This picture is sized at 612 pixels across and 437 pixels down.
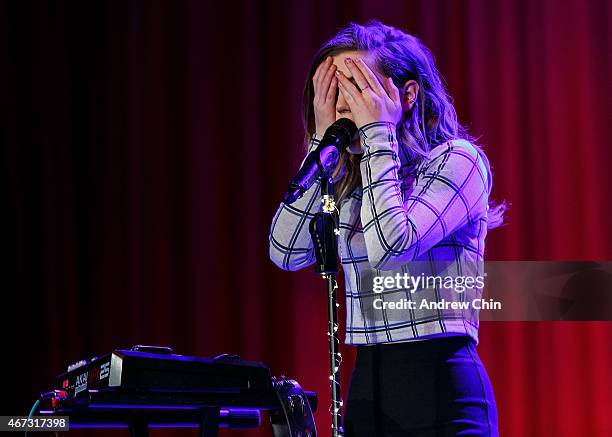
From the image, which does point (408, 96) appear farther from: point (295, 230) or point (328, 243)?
point (328, 243)

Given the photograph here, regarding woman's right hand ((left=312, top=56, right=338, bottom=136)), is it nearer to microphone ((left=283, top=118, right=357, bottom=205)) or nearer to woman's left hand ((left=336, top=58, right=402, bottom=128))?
woman's left hand ((left=336, top=58, right=402, bottom=128))

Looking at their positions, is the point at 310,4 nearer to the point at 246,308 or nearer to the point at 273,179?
the point at 273,179

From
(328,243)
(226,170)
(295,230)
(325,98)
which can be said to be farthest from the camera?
(226,170)

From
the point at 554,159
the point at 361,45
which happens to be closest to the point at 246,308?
the point at 554,159

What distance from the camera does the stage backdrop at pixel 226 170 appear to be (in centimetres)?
345

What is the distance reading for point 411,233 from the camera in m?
1.45

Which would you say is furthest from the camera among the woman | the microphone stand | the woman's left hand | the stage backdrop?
the stage backdrop

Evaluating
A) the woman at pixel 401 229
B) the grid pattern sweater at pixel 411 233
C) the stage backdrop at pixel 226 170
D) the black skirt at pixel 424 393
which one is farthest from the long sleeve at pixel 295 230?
the stage backdrop at pixel 226 170

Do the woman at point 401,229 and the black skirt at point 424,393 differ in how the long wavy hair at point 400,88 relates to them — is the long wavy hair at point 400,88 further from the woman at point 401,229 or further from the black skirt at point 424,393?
the black skirt at point 424,393

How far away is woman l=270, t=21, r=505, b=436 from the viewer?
1.40 meters

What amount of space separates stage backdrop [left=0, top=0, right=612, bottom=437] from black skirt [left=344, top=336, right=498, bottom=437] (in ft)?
6.80

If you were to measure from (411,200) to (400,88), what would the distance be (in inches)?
10.5

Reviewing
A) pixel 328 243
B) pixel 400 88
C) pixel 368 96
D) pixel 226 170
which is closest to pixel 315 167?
pixel 328 243

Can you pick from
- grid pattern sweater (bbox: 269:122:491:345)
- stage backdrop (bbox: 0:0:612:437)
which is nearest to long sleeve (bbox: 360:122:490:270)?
grid pattern sweater (bbox: 269:122:491:345)
